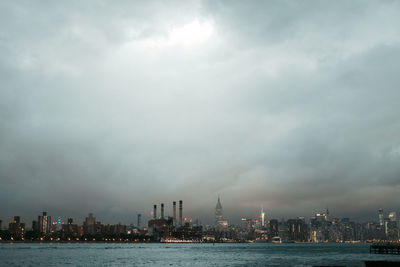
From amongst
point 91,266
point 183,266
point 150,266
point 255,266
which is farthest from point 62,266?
point 255,266

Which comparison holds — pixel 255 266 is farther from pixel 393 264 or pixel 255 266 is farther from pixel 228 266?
pixel 393 264

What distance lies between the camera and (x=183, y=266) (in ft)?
379

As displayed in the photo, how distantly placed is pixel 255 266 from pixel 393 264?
51.0 meters

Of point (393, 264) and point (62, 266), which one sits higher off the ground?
point (393, 264)

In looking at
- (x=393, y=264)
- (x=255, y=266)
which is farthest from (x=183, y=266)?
(x=393, y=264)

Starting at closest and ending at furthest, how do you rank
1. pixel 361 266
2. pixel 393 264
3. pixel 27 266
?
pixel 393 264 → pixel 361 266 → pixel 27 266

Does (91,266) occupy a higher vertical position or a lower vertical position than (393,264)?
lower

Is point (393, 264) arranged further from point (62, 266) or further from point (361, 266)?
point (62, 266)

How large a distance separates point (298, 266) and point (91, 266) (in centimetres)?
6048

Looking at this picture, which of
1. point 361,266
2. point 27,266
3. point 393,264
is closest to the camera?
point 393,264

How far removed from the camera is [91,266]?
11006 centimetres

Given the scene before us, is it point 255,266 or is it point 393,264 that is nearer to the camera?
point 393,264

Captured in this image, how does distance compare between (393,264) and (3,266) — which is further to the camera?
(3,266)

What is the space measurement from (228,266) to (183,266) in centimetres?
1383
